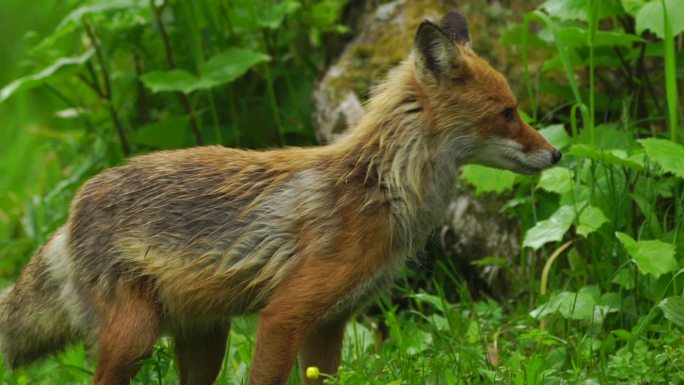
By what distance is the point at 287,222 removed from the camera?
4.88m

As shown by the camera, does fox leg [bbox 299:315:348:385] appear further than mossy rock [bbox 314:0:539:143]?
No

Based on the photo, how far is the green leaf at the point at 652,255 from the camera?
5184 millimetres

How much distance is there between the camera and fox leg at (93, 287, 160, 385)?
4.85 meters

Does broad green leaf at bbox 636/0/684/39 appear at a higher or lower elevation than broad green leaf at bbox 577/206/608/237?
higher

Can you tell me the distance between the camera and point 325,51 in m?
8.59

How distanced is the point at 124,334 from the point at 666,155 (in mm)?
2710

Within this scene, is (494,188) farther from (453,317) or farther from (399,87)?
(399,87)

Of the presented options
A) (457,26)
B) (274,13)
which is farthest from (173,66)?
(457,26)

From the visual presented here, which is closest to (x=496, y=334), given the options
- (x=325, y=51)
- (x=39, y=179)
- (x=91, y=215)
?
(x=91, y=215)

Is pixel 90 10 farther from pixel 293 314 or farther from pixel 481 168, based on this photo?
pixel 293 314

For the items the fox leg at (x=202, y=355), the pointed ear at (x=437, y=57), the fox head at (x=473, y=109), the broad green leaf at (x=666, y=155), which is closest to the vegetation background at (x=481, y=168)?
the broad green leaf at (x=666, y=155)

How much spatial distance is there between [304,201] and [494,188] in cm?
147

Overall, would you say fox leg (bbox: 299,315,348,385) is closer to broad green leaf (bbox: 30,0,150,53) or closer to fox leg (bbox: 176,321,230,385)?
fox leg (bbox: 176,321,230,385)

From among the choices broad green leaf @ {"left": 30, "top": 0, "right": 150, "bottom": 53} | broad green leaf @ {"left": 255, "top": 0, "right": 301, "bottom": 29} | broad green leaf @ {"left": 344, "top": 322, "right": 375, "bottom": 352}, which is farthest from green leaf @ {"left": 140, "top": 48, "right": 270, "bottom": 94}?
broad green leaf @ {"left": 344, "top": 322, "right": 375, "bottom": 352}
